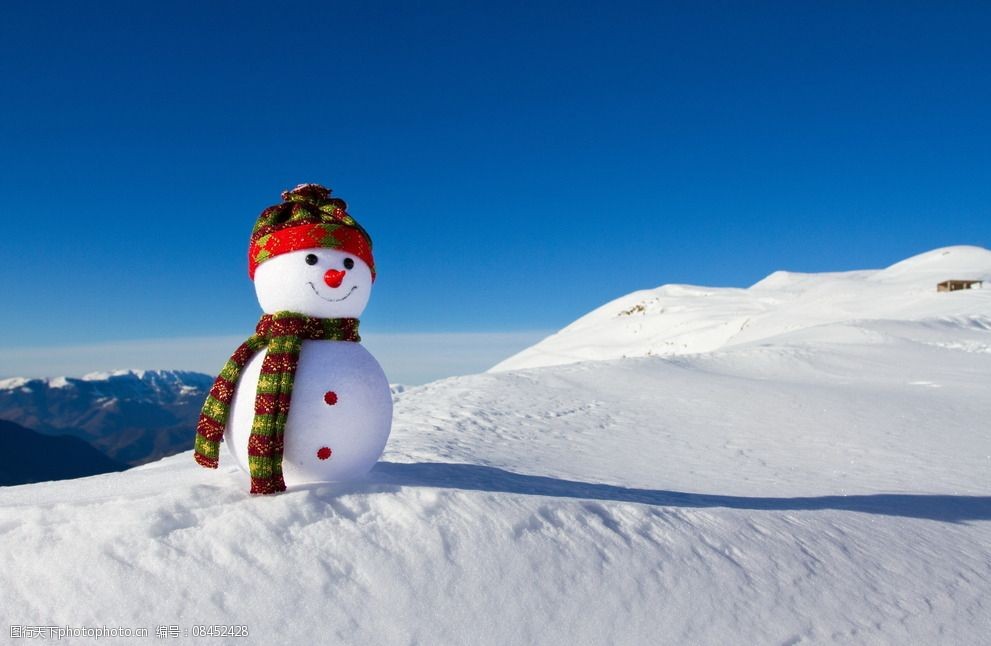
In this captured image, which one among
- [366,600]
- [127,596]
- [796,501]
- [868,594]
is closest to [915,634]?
[868,594]

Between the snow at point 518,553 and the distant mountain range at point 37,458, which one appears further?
A: the distant mountain range at point 37,458

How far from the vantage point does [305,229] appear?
3.66 m

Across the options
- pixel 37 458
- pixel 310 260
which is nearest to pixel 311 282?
pixel 310 260

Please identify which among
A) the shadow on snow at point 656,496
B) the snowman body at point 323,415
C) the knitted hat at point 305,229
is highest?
the knitted hat at point 305,229

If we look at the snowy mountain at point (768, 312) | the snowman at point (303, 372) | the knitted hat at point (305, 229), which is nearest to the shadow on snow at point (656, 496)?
the snowman at point (303, 372)

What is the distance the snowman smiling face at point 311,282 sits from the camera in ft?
12.0

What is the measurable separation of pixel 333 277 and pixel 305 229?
0.32 m

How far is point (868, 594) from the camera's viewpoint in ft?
11.1

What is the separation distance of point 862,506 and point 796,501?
51 centimetres

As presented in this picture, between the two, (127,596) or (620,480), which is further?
(620,480)

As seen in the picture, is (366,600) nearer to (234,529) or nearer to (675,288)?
(234,529)

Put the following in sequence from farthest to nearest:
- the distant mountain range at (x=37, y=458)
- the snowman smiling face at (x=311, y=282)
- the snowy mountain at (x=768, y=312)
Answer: the distant mountain range at (x=37, y=458), the snowy mountain at (x=768, y=312), the snowman smiling face at (x=311, y=282)

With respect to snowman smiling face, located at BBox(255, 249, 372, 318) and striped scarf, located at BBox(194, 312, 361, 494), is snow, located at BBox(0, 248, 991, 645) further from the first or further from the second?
snowman smiling face, located at BBox(255, 249, 372, 318)

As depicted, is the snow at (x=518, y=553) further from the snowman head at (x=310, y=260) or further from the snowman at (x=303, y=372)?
the snowman head at (x=310, y=260)
